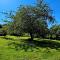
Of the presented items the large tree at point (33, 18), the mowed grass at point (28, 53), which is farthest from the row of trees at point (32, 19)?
the mowed grass at point (28, 53)

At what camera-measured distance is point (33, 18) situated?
1238 inches

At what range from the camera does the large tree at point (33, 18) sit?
30.8 metres

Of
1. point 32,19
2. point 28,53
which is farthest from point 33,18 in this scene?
point 28,53

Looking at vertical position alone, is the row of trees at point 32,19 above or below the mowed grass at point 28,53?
above

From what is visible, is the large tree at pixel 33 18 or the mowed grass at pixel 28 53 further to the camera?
the large tree at pixel 33 18

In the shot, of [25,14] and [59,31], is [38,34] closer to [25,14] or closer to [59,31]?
[25,14]

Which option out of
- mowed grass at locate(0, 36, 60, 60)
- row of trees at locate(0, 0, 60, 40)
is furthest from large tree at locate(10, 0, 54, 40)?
mowed grass at locate(0, 36, 60, 60)

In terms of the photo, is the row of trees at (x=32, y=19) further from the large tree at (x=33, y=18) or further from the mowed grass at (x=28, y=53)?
the mowed grass at (x=28, y=53)

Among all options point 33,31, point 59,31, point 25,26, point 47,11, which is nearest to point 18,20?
point 25,26

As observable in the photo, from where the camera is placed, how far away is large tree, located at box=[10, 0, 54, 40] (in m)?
30.8

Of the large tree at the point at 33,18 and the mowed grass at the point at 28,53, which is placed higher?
the large tree at the point at 33,18

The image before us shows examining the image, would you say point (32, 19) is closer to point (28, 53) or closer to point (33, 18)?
point (33, 18)

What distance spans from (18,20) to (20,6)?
121 inches

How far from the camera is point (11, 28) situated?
1304 inches
